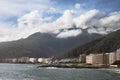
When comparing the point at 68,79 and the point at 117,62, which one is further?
the point at 117,62

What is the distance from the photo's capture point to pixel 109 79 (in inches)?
2975

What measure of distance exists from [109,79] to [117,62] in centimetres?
11356

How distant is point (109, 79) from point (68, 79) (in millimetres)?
10007

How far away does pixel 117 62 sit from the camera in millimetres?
186875

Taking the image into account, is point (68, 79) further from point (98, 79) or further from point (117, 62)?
point (117, 62)

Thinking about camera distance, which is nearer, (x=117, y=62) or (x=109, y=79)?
(x=109, y=79)

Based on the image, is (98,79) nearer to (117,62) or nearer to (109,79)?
(109,79)

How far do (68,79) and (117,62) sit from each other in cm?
11362

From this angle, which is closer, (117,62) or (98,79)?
(98,79)

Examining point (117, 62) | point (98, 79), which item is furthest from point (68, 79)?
point (117, 62)

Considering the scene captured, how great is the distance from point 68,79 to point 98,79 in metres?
7.34

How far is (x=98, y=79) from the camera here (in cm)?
7725

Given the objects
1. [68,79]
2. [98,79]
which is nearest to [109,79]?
[98,79]

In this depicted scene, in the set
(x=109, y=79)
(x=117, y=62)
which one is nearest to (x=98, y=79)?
(x=109, y=79)
